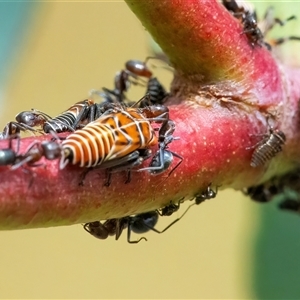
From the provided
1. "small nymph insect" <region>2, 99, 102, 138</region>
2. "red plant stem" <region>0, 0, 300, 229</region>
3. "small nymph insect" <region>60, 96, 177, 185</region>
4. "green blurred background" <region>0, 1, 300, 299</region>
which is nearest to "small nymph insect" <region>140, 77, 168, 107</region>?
"red plant stem" <region>0, 0, 300, 229</region>

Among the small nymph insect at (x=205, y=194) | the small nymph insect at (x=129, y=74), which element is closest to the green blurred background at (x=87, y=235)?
the small nymph insect at (x=129, y=74)

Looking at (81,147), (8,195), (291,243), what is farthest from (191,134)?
(291,243)

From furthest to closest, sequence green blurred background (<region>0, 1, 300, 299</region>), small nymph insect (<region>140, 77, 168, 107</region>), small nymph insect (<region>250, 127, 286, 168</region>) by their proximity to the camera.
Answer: green blurred background (<region>0, 1, 300, 299</region>) < small nymph insect (<region>140, 77, 168, 107</region>) < small nymph insect (<region>250, 127, 286, 168</region>)

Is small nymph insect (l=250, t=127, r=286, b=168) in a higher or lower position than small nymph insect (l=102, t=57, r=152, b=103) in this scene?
lower

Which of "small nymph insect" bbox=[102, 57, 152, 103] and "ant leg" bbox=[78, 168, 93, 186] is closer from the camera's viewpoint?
"ant leg" bbox=[78, 168, 93, 186]

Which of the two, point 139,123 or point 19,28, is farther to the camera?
point 19,28

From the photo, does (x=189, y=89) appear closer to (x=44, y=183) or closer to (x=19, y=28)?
(x=44, y=183)

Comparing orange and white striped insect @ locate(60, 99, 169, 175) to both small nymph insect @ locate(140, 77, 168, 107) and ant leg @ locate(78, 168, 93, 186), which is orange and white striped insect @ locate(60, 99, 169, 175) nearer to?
ant leg @ locate(78, 168, 93, 186)

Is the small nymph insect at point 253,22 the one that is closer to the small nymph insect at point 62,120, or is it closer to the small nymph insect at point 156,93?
the small nymph insect at point 156,93
